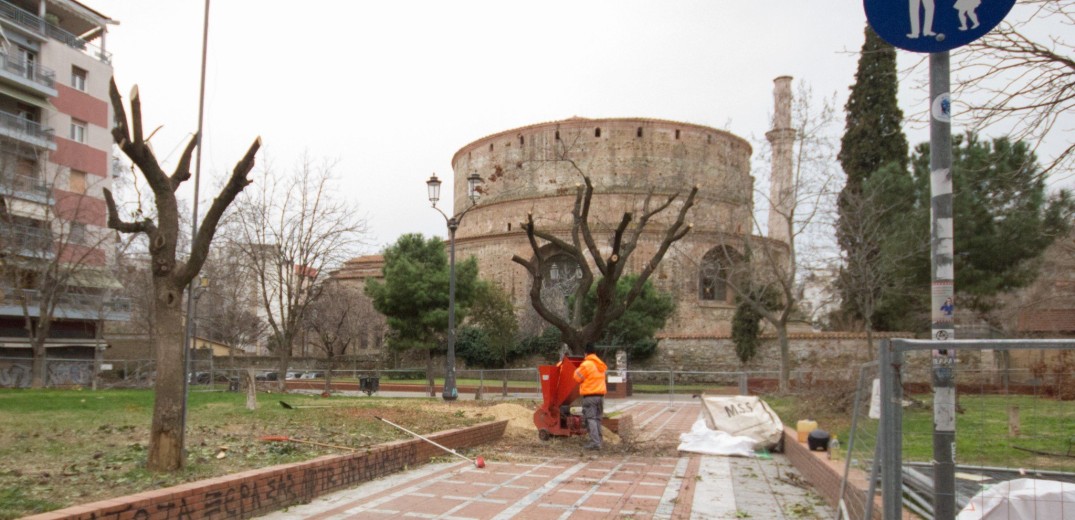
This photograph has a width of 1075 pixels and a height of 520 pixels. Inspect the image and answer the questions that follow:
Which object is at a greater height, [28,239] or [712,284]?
[28,239]

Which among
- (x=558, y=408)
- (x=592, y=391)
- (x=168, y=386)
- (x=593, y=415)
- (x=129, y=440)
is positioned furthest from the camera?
(x=558, y=408)

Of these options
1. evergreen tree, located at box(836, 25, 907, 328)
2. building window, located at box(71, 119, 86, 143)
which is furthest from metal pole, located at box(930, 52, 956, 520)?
building window, located at box(71, 119, 86, 143)

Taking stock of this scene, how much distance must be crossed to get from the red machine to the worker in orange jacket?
2.01ft

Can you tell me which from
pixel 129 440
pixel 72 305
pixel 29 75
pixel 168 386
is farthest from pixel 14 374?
pixel 168 386

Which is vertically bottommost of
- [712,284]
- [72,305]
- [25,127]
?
[72,305]

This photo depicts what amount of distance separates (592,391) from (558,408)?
131cm

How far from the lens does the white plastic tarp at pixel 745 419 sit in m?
12.1

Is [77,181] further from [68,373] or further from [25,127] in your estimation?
[68,373]

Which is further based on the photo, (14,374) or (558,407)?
(14,374)

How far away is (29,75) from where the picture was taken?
3114cm

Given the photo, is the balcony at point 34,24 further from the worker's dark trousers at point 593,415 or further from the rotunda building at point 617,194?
the worker's dark trousers at point 593,415

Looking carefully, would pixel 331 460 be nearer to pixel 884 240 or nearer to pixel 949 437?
pixel 949 437

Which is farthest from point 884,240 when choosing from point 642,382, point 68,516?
point 68,516

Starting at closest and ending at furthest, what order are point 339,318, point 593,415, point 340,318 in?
point 593,415 → point 340,318 → point 339,318
